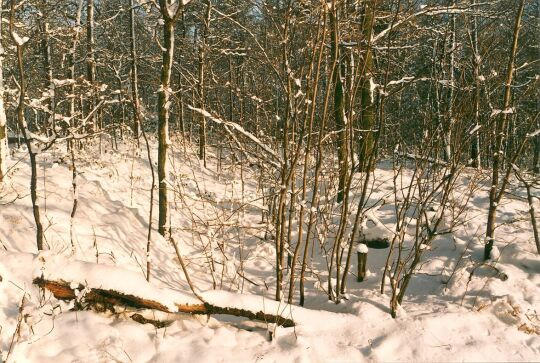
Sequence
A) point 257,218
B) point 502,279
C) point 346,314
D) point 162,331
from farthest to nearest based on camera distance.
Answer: point 257,218 → point 502,279 → point 346,314 → point 162,331

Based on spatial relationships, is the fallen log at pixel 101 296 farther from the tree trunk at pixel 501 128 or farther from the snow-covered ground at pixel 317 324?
the tree trunk at pixel 501 128

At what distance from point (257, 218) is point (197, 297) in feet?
17.2

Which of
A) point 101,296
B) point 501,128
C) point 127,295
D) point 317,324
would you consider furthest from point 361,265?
point 101,296

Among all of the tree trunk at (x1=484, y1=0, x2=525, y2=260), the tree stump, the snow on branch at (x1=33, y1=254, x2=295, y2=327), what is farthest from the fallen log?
the tree trunk at (x1=484, y1=0, x2=525, y2=260)

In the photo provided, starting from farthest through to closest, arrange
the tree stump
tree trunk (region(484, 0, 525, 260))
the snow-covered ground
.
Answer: the tree stump → tree trunk (region(484, 0, 525, 260)) → the snow-covered ground

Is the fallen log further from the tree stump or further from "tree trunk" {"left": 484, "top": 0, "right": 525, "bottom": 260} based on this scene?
"tree trunk" {"left": 484, "top": 0, "right": 525, "bottom": 260}

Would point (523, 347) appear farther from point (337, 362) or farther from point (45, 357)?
point (45, 357)

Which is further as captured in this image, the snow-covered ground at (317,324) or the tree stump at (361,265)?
the tree stump at (361,265)

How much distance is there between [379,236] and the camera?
5480 millimetres

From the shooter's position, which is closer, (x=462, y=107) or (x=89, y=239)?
(x=462, y=107)

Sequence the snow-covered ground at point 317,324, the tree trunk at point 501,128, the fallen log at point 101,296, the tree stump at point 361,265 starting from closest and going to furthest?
the snow-covered ground at point 317,324 → the fallen log at point 101,296 → the tree trunk at point 501,128 → the tree stump at point 361,265

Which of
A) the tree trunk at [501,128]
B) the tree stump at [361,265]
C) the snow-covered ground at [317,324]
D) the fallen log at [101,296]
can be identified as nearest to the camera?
the snow-covered ground at [317,324]

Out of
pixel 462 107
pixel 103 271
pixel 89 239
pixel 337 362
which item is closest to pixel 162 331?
pixel 103 271

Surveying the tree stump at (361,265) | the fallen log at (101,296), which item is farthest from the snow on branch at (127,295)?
the tree stump at (361,265)
